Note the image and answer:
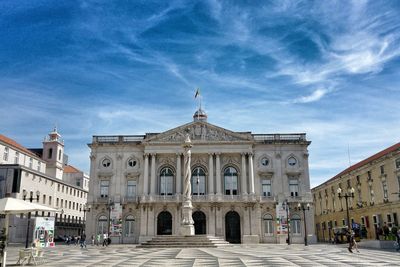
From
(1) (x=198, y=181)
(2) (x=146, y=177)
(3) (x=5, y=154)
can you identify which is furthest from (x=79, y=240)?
(1) (x=198, y=181)

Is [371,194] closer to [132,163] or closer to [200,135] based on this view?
[200,135]

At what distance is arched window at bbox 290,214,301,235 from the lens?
2002 inches

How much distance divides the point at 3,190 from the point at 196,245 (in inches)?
1259

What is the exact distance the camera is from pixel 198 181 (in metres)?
52.6

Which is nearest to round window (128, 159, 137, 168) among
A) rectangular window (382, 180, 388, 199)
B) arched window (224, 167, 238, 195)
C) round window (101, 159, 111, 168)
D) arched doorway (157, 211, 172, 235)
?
round window (101, 159, 111, 168)

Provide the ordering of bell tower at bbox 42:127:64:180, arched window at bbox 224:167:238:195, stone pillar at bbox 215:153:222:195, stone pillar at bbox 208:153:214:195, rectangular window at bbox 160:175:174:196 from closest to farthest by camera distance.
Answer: stone pillar at bbox 208:153:214:195 < stone pillar at bbox 215:153:222:195 < arched window at bbox 224:167:238:195 < rectangular window at bbox 160:175:174:196 < bell tower at bbox 42:127:64:180

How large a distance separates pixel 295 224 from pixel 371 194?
1062 centimetres

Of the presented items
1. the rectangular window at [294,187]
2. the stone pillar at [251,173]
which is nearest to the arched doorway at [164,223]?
the stone pillar at [251,173]

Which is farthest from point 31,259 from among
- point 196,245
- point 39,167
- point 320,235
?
point 320,235

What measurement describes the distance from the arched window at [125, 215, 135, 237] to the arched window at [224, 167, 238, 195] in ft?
43.4

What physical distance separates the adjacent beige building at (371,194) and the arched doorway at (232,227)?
15.1 m

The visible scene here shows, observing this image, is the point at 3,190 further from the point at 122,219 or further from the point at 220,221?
the point at 220,221

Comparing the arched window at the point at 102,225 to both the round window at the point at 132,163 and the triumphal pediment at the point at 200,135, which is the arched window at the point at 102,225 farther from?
the triumphal pediment at the point at 200,135

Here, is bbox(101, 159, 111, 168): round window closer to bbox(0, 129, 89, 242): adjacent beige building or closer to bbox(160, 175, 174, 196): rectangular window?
bbox(160, 175, 174, 196): rectangular window
